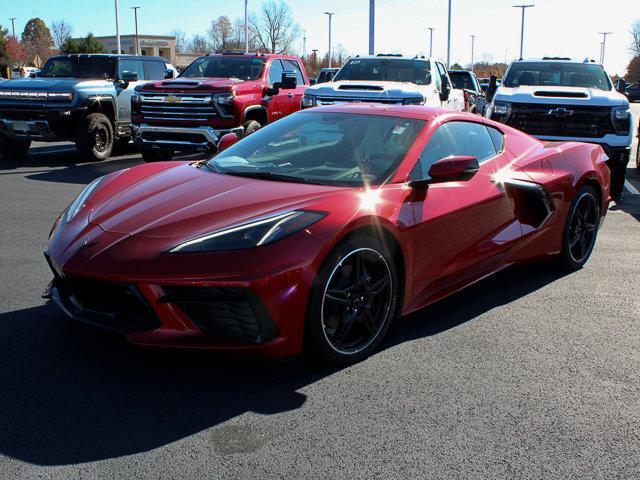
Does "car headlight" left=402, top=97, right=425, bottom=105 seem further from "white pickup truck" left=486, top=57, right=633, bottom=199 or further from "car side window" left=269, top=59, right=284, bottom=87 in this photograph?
"car side window" left=269, top=59, right=284, bottom=87

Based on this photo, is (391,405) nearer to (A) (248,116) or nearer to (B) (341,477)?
(B) (341,477)

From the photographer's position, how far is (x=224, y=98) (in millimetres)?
11789

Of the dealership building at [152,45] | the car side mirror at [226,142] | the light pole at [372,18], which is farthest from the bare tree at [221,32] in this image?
the car side mirror at [226,142]

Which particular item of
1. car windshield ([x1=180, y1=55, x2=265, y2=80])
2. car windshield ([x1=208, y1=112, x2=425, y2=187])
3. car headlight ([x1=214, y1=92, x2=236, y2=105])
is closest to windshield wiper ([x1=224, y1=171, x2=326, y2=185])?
car windshield ([x1=208, y1=112, x2=425, y2=187])

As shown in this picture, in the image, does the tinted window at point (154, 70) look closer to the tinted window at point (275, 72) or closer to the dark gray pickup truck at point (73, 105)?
the dark gray pickup truck at point (73, 105)

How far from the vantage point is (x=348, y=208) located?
3912 millimetres

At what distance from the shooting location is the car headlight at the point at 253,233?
3.55 m

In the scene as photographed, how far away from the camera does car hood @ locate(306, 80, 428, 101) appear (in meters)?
11.2

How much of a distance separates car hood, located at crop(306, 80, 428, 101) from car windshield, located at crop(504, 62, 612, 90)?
5.68 feet

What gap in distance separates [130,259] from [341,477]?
1465 millimetres

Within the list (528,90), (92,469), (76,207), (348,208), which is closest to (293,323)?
(348,208)

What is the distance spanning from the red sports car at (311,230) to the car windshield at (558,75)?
667 cm

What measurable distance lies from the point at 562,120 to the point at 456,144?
235 inches

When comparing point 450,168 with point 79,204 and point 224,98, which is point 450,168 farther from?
point 224,98
